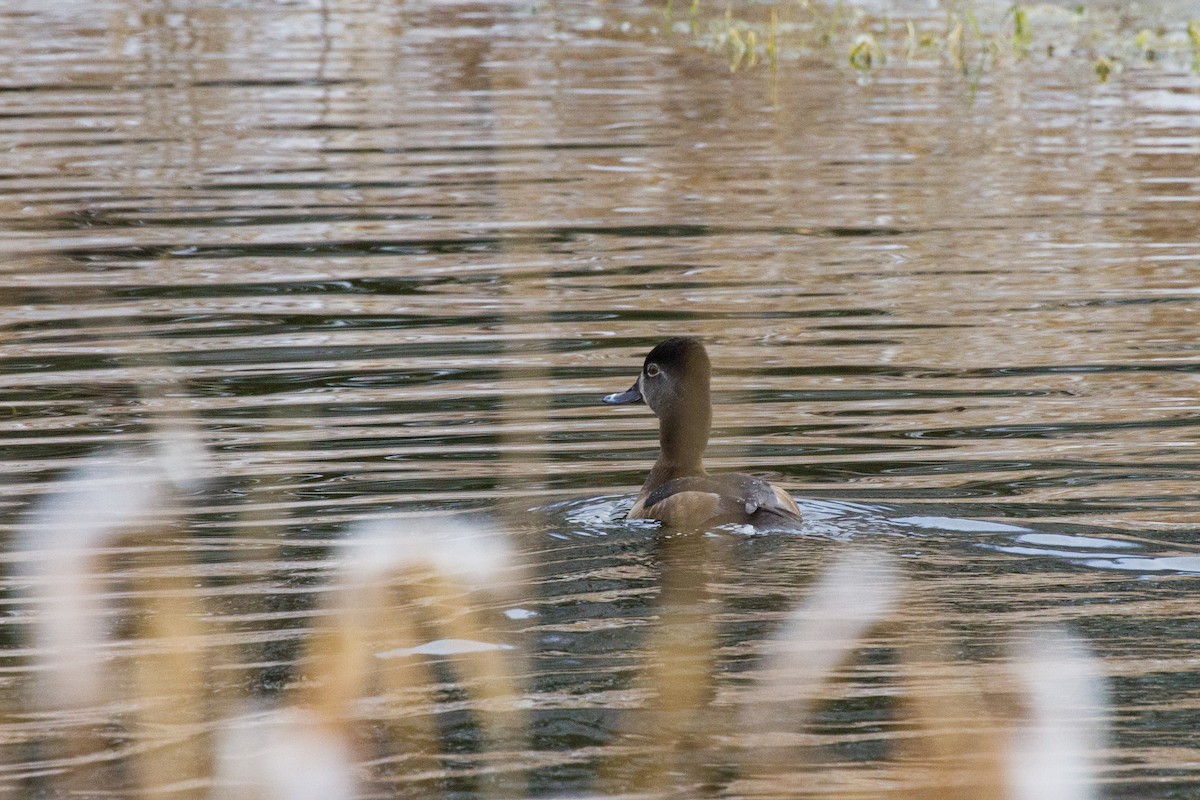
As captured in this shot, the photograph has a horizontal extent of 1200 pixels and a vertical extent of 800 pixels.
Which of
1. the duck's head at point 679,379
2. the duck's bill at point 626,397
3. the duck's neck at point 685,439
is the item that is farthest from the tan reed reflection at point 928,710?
the duck's bill at point 626,397

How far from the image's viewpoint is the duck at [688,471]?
6879 mm

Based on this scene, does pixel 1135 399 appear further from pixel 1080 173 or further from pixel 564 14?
pixel 564 14

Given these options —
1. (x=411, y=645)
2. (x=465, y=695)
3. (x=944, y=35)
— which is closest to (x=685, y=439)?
(x=411, y=645)

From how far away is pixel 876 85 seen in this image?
1894 centimetres

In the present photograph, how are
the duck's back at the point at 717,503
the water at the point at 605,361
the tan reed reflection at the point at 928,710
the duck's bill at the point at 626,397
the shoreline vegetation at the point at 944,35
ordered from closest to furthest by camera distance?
1. the tan reed reflection at the point at 928,710
2. the water at the point at 605,361
3. the duck's back at the point at 717,503
4. the duck's bill at the point at 626,397
5. the shoreline vegetation at the point at 944,35

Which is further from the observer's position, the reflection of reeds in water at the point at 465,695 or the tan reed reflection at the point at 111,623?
the tan reed reflection at the point at 111,623

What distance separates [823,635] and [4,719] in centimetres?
240

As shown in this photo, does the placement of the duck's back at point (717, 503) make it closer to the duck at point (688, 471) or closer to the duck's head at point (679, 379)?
the duck at point (688, 471)

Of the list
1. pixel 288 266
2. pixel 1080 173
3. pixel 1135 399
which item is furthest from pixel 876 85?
pixel 1135 399

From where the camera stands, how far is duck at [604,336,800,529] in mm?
6879

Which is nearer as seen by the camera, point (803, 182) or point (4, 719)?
point (4, 719)

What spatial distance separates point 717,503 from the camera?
7.00 m

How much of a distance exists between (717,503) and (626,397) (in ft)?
3.72

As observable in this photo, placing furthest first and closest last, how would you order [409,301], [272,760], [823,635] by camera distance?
1. [409,301]
2. [823,635]
3. [272,760]
